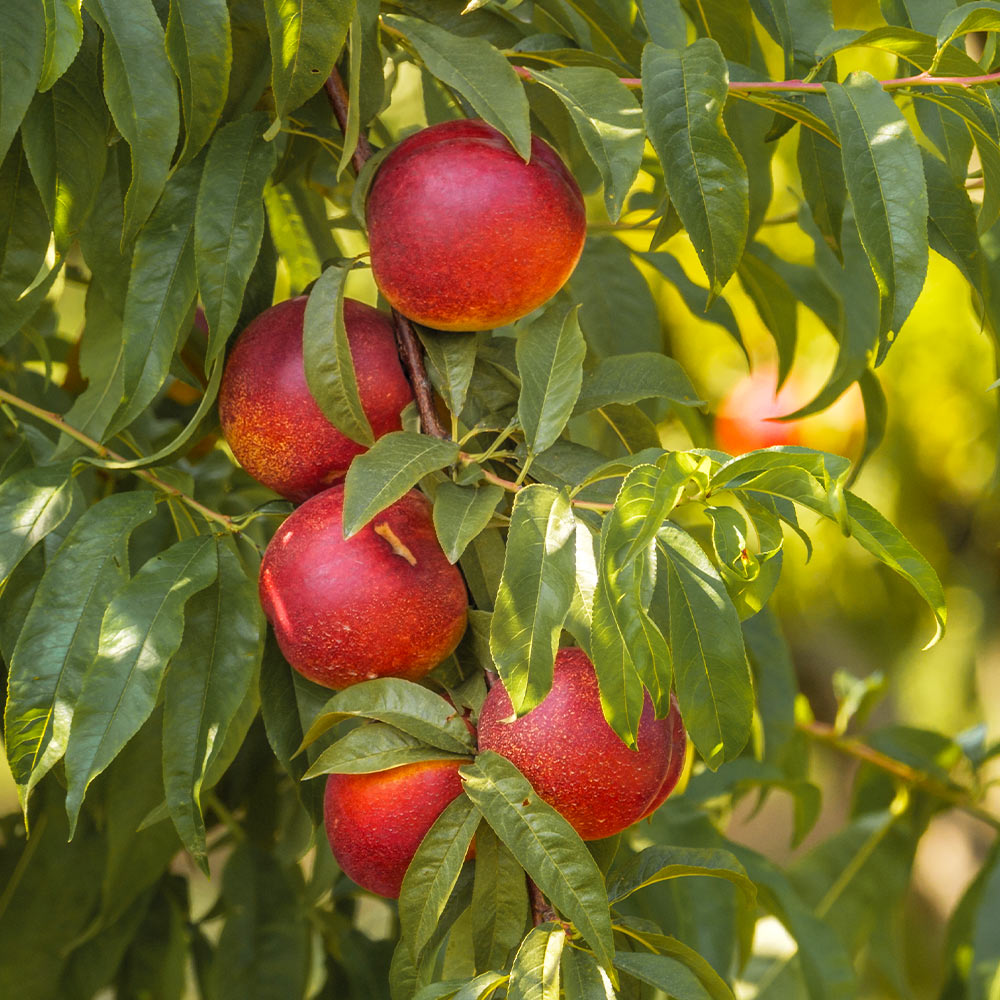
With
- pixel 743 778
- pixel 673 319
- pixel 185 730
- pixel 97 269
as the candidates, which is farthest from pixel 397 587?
pixel 673 319

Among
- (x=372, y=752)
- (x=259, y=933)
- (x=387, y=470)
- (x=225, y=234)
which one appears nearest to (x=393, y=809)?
(x=372, y=752)

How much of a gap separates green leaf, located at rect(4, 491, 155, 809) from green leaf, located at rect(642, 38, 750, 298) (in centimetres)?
26

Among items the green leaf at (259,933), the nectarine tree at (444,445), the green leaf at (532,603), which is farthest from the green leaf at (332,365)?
the green leaf at (259,933)

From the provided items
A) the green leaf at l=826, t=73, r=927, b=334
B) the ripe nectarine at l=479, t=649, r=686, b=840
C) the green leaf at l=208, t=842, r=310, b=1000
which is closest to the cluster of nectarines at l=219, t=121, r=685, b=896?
the ripe nectarine at l=479, t=649, r=686, b=840

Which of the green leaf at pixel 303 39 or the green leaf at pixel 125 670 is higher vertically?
the green leaf at pixel 303 39

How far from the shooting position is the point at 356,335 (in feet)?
1.68

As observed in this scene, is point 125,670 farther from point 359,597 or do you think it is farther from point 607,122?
point 607,122

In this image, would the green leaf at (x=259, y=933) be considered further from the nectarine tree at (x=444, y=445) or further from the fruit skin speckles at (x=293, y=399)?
the fruit skin speckles at (x=293, y=399)

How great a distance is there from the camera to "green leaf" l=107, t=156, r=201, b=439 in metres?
0.47

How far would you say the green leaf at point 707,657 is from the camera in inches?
15.2

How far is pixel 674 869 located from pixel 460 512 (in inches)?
6.9

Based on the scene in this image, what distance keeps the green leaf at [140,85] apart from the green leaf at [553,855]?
0.27 m

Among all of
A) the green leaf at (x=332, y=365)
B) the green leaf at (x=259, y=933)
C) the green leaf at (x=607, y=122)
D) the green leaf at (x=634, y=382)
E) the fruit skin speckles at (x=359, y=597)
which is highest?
the green leaf at (x=607, y=122)

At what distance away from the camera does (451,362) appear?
1.65ft
